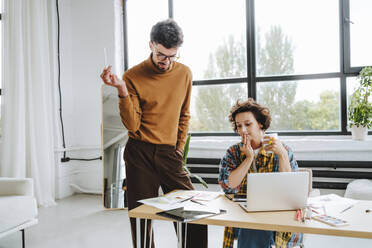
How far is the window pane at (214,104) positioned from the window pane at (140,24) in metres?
0.94

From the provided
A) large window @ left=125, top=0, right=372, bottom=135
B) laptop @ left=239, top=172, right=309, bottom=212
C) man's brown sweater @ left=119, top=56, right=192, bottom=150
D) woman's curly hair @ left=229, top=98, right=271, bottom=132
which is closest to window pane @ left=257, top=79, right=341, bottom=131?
large window @ left=125, top=0, right=372, bottom=135

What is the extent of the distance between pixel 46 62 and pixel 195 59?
182 centimetres

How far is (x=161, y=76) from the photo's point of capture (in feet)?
6.20

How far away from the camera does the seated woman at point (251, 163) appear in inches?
61.1

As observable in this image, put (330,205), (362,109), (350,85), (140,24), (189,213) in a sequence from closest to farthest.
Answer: (189,213) → (330,205) → (362,109) → (350,85) → (140,24)

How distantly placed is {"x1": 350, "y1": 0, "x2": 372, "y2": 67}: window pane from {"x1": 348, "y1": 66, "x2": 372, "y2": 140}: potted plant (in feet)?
0.81

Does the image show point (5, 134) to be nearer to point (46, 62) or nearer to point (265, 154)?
point (46, 62)

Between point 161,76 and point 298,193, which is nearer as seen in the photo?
point 298,193

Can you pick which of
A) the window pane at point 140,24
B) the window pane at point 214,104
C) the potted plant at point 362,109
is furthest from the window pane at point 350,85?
the window pane at point 140,24

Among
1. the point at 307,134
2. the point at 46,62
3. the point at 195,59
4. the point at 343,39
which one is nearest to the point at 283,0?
the point at 343,39

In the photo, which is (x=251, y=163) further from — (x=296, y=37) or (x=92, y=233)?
(x=296, y=37)

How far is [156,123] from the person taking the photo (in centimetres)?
185

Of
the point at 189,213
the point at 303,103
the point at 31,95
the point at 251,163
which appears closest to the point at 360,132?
the point at 303,103

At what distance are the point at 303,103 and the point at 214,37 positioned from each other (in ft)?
4.40
